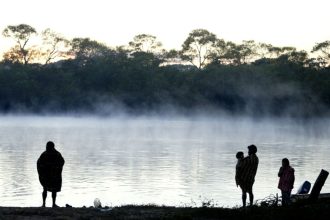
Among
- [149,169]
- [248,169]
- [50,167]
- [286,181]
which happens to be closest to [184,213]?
[248,169]

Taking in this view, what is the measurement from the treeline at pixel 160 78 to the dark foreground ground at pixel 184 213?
75.8 m

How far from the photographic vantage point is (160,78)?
97375 millimetres

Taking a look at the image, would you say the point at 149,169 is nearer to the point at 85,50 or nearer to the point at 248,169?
the point at 248,169

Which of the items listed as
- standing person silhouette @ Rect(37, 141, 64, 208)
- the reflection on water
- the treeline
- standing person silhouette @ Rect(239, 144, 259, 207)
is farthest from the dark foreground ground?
the treeline

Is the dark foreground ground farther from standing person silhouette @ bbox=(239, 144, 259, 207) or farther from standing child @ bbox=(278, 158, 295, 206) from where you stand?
standing person silhouette @ bbox=(239, 144, 259, 207)

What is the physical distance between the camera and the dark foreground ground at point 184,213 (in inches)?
496

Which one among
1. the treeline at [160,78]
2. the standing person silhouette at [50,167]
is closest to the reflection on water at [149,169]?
the standing person silhouette at [50,167]

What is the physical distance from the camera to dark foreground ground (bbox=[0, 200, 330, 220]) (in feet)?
41.3

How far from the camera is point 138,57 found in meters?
98.8

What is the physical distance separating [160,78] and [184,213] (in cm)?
8446

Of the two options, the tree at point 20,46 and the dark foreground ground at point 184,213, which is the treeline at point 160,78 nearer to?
the tree at point 20,46

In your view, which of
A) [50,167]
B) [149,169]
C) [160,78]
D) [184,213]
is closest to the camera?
[184,213]

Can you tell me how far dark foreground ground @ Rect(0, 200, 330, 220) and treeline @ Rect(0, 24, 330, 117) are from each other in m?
75.8

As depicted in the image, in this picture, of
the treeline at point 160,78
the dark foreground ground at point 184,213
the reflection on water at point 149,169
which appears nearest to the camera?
the dark foreground ground at point 184,213
